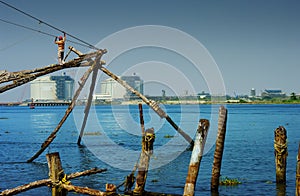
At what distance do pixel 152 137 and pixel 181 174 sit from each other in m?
11.0

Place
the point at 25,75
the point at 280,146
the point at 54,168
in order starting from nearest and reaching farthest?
Result: the point at 54,168
the point at 280,146
the point at 25,75

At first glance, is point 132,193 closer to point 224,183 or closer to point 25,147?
point 224,183

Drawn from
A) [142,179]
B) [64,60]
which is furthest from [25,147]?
[142,179]

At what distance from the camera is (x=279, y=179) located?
77.1ft

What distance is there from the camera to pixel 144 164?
17.8 metres

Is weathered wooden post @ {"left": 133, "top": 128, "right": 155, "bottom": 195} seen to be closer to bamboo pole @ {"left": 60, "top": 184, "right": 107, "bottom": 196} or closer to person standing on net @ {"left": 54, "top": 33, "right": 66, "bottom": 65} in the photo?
bamboo pole @ {"left": 60, "top": 184, "right": 107, "bottom": 196}

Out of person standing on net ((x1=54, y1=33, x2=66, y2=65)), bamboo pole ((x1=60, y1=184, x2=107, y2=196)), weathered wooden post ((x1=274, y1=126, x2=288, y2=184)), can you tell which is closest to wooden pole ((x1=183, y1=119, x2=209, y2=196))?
bamboo pole ((x1=60, y1=184, x2=107, y2=196))

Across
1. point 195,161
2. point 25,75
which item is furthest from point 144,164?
point 25,75

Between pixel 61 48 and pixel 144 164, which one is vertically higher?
pixel 61 48

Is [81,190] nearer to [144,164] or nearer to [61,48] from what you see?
[144,164]

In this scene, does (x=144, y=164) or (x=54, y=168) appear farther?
(x=144, y=164)

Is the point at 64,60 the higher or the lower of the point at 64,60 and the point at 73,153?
the higher

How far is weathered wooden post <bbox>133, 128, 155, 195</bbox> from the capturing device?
57.4 feet

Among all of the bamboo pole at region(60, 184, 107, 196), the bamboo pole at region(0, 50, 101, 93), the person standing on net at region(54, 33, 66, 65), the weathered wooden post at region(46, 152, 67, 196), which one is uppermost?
the person standing on net at region(54, 33, 66, 65)
